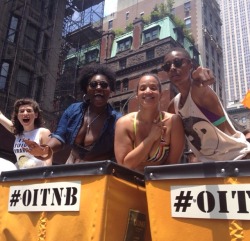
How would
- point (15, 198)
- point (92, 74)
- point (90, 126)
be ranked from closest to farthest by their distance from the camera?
point (15, 198), point (90, 126), point (92, 74)

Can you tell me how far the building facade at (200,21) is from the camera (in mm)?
45281

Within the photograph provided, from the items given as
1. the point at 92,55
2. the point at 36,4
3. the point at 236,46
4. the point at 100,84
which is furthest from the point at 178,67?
the point at 236,46

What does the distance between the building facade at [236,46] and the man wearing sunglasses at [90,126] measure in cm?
8631

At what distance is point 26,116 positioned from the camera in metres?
4.11

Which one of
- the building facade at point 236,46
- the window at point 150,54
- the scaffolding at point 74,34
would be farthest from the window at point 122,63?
the building facade at point 236,46

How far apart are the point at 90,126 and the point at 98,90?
1.28ft

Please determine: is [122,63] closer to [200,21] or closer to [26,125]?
[200,21]

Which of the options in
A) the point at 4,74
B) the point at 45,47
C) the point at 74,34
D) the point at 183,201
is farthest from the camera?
the point at 74,34

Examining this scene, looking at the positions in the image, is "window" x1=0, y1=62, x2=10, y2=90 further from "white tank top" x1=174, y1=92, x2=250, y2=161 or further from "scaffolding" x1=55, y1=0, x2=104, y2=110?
"white tank top" x1=174, y1=92, x2=250, y2=161

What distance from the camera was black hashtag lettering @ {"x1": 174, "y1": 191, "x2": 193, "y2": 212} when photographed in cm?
172

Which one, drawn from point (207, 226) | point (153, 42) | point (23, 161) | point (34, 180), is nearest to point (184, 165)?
point (207, 226)

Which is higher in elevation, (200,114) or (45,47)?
(45,47)

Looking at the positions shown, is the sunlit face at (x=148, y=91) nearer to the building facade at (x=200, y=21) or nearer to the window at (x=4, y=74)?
the window at (x=4, y=74)

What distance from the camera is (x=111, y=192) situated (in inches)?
72.2
